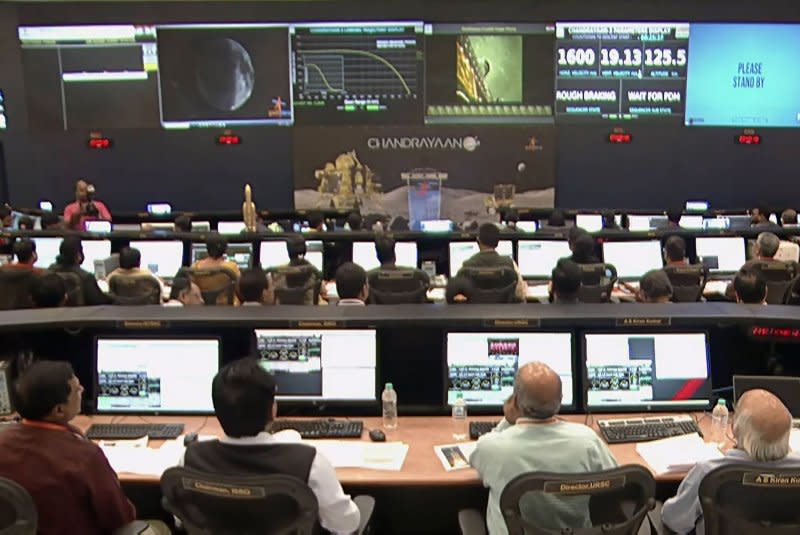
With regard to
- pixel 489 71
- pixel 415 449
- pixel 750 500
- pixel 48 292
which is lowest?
pixel 415 449

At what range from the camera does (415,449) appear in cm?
314

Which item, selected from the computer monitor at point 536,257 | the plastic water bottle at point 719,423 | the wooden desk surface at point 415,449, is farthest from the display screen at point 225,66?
the plastic water bottle at point 719,423

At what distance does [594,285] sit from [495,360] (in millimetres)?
2473

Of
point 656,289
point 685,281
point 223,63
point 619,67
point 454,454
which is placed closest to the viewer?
point 454,454

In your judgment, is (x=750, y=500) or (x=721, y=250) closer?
(x=750, y=500)

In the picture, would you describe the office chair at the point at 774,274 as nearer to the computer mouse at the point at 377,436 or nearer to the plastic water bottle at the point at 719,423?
the plastic water bottle at the point at 719,423

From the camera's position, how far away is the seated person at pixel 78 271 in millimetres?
5684

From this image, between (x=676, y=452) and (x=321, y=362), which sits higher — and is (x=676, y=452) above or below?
below

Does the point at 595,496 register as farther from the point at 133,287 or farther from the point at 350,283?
the point at 133,287

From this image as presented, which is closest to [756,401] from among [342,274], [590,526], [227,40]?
[590,526]

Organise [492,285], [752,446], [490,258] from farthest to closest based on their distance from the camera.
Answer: [490,258], [492,285], [752,446]

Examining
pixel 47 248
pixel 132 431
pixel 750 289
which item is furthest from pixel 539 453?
pixel 47 248

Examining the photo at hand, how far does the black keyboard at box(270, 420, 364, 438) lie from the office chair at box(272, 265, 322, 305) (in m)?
2.21

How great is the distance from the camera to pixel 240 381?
2.42 metres
